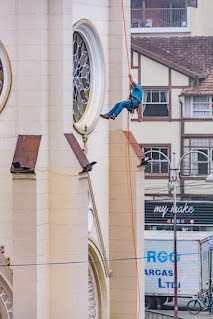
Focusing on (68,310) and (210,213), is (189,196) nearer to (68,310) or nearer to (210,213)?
(210,213)

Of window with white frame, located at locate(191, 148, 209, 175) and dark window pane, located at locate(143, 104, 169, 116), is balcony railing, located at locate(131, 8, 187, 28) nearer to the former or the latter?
dark window pane, located at locate(143, 104, 169, 116)

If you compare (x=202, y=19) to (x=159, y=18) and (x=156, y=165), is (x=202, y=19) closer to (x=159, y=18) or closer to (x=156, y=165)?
(x=159, y=18)

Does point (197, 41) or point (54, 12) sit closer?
point (54, 12)

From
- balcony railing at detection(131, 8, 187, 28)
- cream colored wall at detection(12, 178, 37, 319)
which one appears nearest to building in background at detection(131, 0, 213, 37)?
balcony railing at detection(131, 8, 187, 28)

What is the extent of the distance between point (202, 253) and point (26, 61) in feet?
70.6

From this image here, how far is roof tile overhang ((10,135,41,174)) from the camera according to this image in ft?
83.4

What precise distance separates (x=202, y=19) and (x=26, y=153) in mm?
43967

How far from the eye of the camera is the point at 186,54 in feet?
215

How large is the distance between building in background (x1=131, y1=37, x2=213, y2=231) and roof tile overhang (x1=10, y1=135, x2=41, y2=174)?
36874 millimetres

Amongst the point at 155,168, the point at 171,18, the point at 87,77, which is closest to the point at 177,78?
the point at 155,168

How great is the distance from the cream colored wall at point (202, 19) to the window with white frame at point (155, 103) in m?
5.30

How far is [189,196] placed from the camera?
6388cm

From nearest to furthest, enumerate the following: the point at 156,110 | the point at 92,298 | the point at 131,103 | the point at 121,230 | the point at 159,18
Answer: the point at 131,103 < the point at 92,298 < the point at 121,230 < the point at 156,110 < the point at 159,18

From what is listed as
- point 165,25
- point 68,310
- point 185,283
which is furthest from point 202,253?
point 165,25
